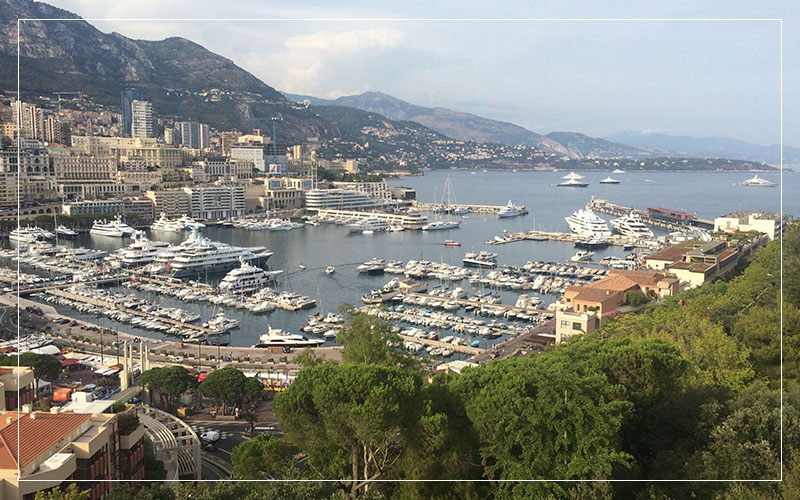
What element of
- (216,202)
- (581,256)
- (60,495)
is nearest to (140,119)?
(216,202)

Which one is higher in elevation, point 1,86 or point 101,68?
point 101,68

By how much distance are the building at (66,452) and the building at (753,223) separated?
46.5 ft

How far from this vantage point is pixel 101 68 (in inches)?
1732

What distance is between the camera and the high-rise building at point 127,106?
41.2m

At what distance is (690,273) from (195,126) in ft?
125

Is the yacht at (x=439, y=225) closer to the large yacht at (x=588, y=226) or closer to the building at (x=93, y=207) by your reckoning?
the large yacht at (x=588, y=226)

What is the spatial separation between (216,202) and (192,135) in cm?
1807

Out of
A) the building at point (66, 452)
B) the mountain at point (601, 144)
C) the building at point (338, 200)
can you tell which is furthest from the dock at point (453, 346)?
the building at point (338, 200)

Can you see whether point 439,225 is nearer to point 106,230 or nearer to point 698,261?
point 106,230

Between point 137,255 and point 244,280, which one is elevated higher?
point 137,255

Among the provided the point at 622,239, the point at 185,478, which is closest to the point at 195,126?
the point at 622,239

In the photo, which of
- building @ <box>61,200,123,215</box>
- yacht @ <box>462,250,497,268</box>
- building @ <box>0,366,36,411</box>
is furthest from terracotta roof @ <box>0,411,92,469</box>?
building @ <box>61,200,123,215</box>

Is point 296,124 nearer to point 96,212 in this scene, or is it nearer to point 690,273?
point 96,212

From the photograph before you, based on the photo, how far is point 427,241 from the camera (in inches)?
836
